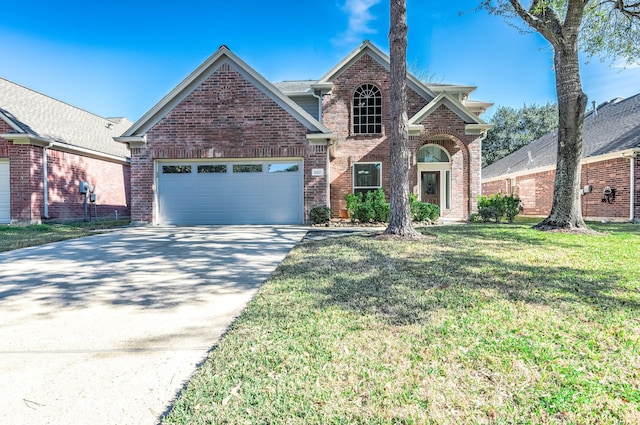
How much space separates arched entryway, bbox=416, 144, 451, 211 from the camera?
15.1 meters

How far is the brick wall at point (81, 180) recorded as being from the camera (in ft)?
44.6

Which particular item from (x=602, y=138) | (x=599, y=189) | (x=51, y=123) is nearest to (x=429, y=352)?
(x=599, y=189)

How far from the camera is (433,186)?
15.5 meters

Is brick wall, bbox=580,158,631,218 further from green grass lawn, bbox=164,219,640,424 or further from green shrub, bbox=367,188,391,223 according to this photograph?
green grass lawn, bbox=164,219,640,424

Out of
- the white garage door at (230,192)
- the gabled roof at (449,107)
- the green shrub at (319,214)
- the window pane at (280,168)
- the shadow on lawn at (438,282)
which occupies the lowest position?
the shadow on lawn at (438,282)

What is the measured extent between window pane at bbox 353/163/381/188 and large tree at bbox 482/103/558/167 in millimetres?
25257

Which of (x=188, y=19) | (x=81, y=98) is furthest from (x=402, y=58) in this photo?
(x=81, y=98)

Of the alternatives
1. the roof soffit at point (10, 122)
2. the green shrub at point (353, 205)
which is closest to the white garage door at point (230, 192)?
the green shrub at point (353, 205)

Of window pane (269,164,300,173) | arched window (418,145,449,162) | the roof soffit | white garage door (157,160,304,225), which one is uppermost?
the roof soffit

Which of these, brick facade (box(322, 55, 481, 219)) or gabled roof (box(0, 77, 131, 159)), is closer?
gabled roof (box(0, 77, 131, 159))

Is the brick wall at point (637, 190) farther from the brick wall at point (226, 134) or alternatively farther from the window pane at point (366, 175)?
the brick wall at point (226, 134)

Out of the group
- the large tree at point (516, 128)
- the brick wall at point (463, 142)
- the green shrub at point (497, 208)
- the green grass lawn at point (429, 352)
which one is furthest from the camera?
the large tree at point (516, 128)

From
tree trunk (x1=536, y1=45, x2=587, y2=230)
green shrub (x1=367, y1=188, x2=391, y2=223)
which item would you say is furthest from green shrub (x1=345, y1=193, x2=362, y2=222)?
tree trunk (x1=536, y1=45, x2=587, y2=230)

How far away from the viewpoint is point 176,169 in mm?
12195
